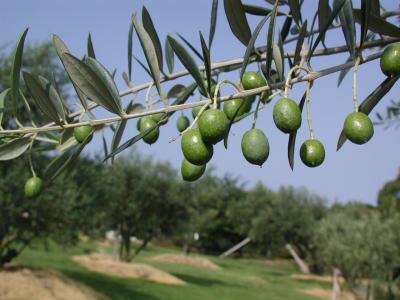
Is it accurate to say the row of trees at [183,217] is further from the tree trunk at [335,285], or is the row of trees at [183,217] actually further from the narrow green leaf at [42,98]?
the narrow green leaf at [42,98]

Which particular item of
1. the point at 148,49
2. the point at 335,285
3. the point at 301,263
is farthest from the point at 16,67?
the point at 301,263

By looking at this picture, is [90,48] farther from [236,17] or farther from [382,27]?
[382,27]

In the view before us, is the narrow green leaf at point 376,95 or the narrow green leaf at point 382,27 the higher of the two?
the narrow green leaf at point 382,27

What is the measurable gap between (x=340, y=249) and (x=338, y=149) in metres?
17.7

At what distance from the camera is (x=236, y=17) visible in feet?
3.68

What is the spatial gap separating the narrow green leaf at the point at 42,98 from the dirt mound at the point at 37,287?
10472 mm

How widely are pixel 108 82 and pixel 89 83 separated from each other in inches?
1.6

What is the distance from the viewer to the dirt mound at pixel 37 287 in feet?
35.5

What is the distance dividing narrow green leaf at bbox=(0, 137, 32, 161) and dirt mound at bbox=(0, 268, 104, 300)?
33.9ft

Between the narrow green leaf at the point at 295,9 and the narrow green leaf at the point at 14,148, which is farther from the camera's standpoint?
the narrow green leaf at the point at 14,148

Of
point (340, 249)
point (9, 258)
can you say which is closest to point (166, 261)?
point (340, 249)

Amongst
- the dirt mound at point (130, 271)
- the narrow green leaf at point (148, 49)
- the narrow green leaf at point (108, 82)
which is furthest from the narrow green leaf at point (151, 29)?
the dirt mound at point (130, 271)

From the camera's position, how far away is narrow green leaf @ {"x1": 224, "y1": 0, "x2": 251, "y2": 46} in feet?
3.63

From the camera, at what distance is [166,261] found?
33969 millimetres
